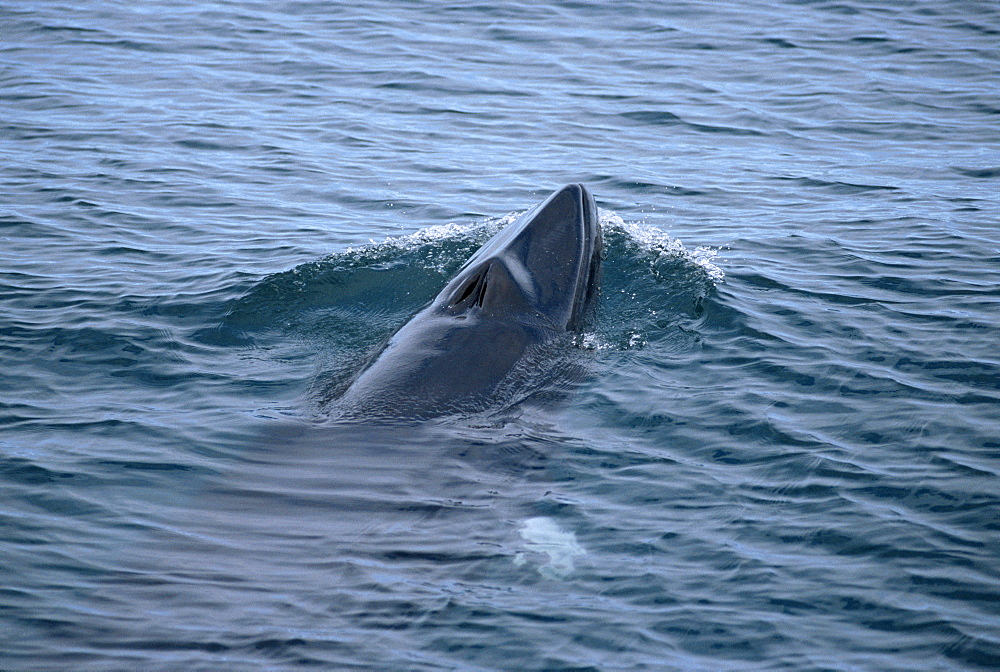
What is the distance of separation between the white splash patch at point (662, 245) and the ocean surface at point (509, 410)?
0.10 meters

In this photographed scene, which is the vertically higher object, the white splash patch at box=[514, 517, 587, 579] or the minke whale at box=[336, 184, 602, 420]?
the minke whale at box=[336, 184, 602, 420]

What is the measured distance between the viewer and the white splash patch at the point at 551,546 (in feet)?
27.8

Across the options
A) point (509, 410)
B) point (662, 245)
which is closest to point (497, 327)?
point (509, 410)

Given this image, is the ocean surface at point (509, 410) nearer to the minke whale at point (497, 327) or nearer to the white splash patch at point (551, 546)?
the white splash patch at point (551, 546)

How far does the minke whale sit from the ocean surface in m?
0.32

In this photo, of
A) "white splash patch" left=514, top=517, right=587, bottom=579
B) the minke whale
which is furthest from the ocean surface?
the minke whale

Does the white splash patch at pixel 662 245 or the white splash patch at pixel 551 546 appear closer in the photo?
the white splash patch at pixel 551 546

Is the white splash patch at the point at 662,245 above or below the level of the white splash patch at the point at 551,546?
above

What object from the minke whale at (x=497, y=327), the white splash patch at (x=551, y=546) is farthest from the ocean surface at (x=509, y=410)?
the minke whale at (x=497, y=327)

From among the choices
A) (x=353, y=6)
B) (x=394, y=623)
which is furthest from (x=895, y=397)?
(x=353, y=6)

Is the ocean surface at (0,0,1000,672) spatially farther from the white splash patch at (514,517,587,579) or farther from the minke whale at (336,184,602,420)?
the minke whale at (336,184,602,420)

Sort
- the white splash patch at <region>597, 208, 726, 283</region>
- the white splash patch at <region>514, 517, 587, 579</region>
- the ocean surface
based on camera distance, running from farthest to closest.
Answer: the white splash patch at <region>597, 208, 726, 283</region> < the white splash patch at <region>514, 517, 587, 579</region> < the ocean surface

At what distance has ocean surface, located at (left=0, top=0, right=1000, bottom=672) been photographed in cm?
787

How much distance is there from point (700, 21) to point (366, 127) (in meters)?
12.7
